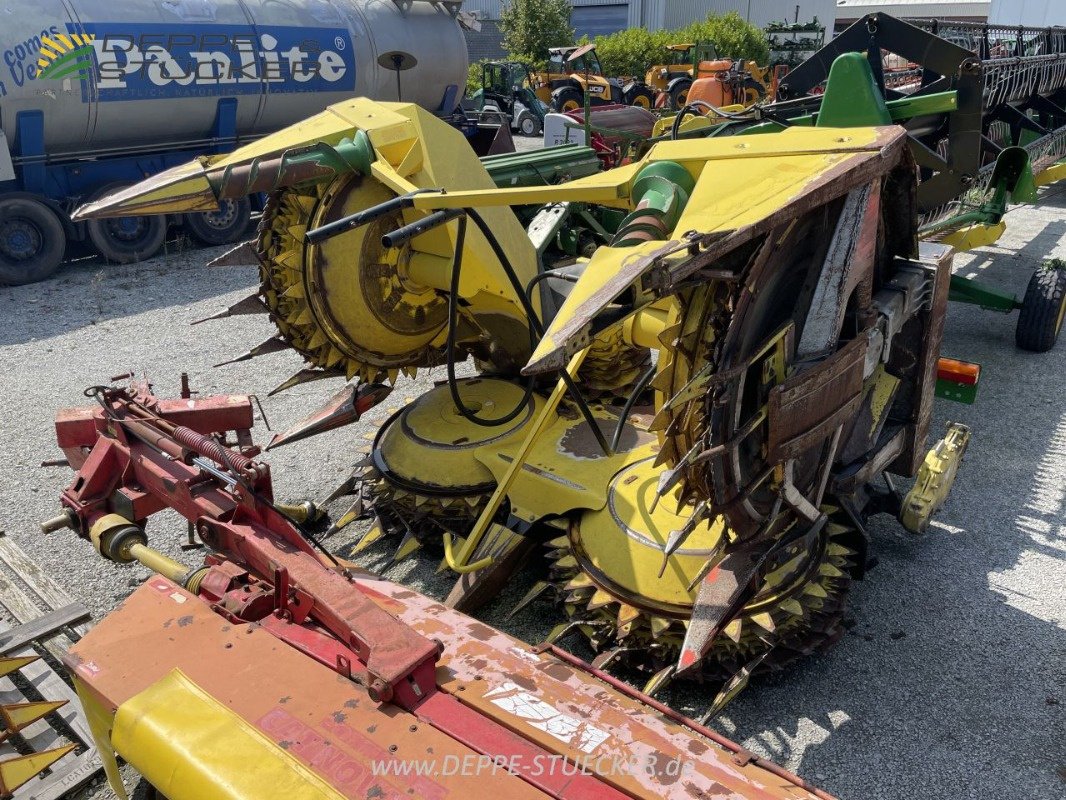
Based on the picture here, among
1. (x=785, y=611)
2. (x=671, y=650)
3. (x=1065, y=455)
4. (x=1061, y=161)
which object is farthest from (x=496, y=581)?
(x=1061, y=161)

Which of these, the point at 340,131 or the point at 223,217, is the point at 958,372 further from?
the point at 223,217

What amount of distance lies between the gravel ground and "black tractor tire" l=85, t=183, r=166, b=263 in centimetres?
244

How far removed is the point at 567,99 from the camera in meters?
17.2

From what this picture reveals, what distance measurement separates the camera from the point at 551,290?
3.78 meters

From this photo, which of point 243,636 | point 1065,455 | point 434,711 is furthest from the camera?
point 1065,455

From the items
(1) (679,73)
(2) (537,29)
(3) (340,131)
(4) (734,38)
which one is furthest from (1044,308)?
(2) (537,29)

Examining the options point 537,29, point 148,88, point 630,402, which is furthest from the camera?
point 537,29

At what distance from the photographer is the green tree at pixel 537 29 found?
76.9 ft

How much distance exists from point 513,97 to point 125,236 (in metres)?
10.1

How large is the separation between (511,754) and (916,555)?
91.2 inches

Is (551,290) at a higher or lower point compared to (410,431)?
higher

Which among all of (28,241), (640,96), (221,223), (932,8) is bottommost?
(221,223)

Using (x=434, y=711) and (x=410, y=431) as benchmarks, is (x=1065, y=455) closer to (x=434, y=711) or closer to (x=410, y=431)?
(x=410, y=431)

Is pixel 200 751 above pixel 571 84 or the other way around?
the other way around
